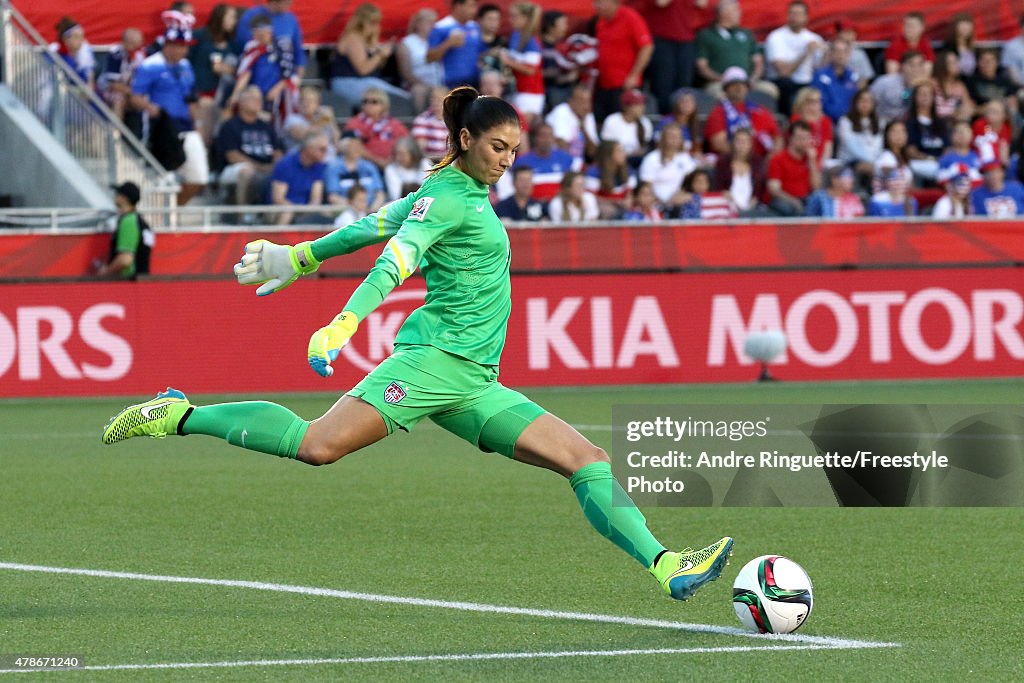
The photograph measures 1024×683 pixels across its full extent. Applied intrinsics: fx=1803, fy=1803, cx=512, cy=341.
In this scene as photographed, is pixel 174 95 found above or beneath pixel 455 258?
above

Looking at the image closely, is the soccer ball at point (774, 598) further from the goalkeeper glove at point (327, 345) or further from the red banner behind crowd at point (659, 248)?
the red banner behind crowd at point (659, 248)

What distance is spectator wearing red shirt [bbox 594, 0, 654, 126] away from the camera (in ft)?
69.2

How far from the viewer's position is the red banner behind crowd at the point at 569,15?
861 inches

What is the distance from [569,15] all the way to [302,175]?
5029 millimetres

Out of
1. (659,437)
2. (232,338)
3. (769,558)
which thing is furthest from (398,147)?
(769,558)

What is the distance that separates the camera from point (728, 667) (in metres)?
5.91

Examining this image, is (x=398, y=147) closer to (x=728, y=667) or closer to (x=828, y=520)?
(x=828, y=520)

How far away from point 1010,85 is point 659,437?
35.7ft

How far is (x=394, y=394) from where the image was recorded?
22.0 ft

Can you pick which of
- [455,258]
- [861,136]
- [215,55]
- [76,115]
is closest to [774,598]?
[455,258]

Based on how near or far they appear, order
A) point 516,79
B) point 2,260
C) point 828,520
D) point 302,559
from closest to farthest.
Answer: point 302,559 < point 828,520 < point 2,260 < point 516,79

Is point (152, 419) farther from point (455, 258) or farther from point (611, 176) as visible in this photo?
point (611, 176)

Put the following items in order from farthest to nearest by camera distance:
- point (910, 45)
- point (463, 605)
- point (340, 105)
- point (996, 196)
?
point (910, 45)
point (340, 105)
point (996, 196)
point (463, 605)

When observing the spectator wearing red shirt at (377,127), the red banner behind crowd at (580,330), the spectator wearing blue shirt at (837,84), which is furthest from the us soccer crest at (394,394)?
the spectator wearing blue shirt at (837,84)
